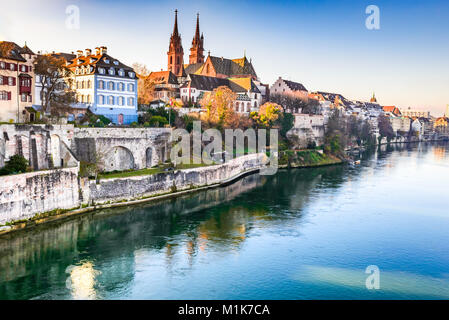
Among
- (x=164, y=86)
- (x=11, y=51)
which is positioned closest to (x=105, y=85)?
(x=11, y=51)

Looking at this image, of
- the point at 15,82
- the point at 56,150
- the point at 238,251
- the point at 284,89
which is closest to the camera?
the point at 238,251

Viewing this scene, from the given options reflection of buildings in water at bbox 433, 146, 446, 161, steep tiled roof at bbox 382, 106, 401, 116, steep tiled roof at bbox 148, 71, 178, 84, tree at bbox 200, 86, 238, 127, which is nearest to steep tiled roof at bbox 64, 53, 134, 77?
→ tree at bbox 200, 86, 238, 127

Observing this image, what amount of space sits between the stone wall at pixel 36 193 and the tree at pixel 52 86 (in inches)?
388

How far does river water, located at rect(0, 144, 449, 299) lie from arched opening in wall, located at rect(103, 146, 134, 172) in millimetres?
5683

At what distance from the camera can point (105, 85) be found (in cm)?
4084

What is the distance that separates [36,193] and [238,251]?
13.4 meters

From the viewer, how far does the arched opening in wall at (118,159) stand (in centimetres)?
3513

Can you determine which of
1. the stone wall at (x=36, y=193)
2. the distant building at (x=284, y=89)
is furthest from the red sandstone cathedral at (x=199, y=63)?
the stone wall at (x=36, y=193)

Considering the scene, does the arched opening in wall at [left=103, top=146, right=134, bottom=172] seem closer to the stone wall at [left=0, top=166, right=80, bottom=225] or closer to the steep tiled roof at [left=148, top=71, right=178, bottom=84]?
the stone wall at [left=0, top=166, right=80, bottom=225]

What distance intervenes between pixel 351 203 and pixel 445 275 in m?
15.0

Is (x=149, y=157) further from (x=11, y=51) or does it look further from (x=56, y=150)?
(x=11, y=51)

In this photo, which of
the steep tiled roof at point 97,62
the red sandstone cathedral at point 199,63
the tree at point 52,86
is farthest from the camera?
the red sandstone cathedral at point 199,63

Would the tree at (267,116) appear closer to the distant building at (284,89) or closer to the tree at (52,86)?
the distant building at (284,89)
